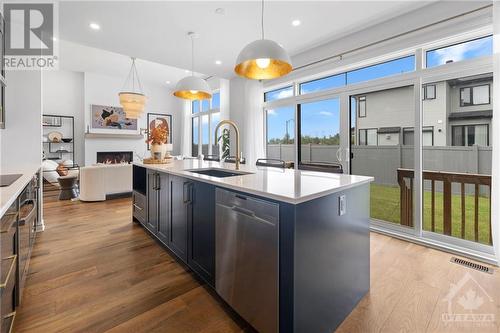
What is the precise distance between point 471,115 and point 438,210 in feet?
4.09

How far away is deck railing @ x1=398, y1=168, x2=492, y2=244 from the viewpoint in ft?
9.21

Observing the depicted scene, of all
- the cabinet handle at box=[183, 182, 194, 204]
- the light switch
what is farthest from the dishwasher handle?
the cabinet handle at box=[183, 182, 194, 204]

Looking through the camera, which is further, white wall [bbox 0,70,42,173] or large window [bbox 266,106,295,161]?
large window [bbox 266,106,295,161]

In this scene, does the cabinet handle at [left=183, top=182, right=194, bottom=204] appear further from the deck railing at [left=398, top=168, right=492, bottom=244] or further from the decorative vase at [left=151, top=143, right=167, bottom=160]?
the deck railing at [left=398, top=168, right=492, bottom=244]

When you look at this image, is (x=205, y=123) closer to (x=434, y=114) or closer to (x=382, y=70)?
(x=382, y=70)

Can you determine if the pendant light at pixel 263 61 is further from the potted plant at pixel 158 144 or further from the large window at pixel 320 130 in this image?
the large window at pixel 320 130

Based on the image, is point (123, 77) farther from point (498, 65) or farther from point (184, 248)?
point (498, 65)

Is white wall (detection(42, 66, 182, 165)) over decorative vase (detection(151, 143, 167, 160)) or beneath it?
over

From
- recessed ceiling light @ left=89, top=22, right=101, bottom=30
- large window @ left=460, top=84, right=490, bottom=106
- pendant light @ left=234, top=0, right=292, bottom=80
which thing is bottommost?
large window @ left=460, top=84, right=490, bottom=106

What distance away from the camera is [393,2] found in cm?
289

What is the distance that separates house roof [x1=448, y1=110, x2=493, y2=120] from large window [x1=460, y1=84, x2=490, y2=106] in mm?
101

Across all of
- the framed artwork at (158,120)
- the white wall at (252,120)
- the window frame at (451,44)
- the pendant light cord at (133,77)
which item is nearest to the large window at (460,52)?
the window frame at (451,44)

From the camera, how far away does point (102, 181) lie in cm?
504

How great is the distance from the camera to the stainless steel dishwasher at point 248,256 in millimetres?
1357
